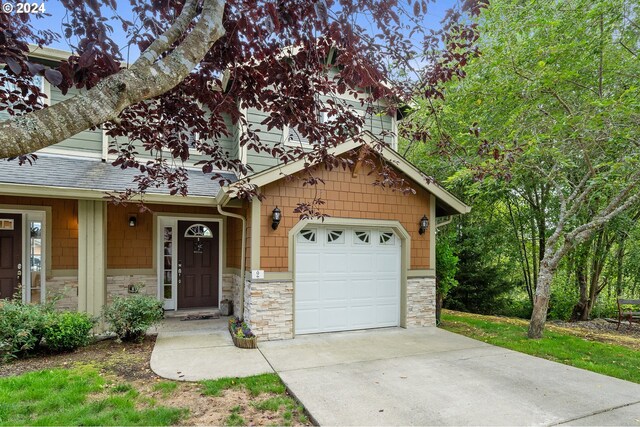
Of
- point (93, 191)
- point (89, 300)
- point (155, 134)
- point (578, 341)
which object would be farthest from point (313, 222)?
point (578, 341)

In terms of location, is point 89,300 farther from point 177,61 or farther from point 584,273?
point 584,273

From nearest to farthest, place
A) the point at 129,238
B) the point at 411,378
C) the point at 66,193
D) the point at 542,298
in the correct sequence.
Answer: the point at 411,378
the point at 66,193
the point at 542,298
the point at 129,238

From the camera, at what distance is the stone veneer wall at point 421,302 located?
7527 millimetres

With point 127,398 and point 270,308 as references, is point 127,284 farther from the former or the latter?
point 127,398

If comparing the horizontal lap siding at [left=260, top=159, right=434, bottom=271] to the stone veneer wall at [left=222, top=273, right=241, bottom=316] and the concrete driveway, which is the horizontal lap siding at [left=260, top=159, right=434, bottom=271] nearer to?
the concrete driveway

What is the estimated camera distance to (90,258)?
654 centimetres

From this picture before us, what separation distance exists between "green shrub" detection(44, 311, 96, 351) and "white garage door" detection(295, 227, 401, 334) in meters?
3.42

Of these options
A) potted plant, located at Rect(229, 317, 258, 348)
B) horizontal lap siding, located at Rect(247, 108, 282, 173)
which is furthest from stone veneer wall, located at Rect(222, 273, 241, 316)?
horizontal lap siding, located at Rect(247, 108, 282, 173)

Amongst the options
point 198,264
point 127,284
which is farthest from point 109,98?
point 198,264

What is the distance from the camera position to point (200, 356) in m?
5.32

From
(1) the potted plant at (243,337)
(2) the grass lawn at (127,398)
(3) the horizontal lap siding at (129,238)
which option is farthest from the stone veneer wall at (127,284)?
(2) the grass lawn at (127,398)

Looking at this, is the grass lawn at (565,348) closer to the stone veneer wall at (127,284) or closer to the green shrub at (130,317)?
the green shrub at (130,317)

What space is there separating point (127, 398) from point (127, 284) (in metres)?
4.61

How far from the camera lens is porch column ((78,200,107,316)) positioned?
255 inches
